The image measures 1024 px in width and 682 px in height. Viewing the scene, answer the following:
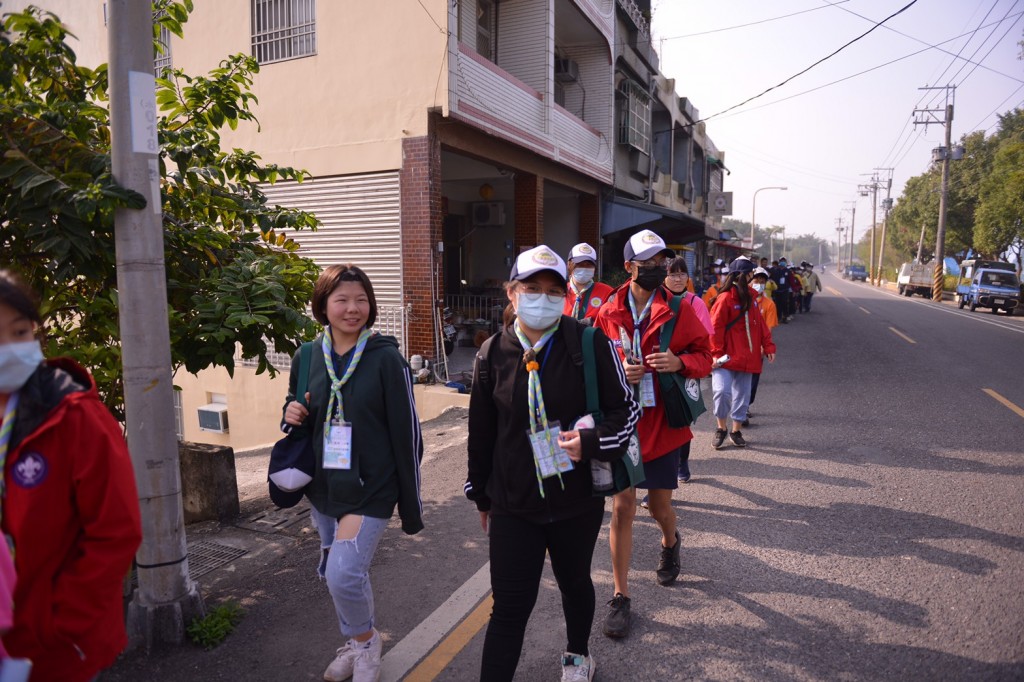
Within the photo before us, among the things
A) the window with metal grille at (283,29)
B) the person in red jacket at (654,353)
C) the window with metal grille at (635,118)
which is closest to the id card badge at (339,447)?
the person in red jacket at (654,353)

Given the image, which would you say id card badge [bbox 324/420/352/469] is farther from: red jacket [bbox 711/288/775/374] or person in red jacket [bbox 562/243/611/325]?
red jacket [bbox 711/288/775/374]

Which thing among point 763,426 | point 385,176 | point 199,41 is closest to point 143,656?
point 763,426

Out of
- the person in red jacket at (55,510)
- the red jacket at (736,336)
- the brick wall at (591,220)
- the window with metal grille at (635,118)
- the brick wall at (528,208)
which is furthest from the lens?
the window with metal grille at (635,118)

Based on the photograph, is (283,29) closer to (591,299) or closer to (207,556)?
(591,299)

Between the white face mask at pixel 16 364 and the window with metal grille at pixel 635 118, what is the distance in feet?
60.2

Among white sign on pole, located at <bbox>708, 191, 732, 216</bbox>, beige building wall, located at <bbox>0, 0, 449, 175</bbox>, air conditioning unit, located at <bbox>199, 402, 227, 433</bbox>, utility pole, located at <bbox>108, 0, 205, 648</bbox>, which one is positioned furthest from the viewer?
white sign on pole, located at <bbox>708, 191, 732, 216</bbox>

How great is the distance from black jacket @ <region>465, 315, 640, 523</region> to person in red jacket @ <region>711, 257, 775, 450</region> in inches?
166

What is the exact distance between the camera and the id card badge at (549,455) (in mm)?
2648

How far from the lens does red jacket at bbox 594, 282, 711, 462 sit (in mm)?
3768

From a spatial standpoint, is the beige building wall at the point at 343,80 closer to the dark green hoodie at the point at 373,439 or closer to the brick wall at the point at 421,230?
the brick wall at the point at 421,230

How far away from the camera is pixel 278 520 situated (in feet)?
17.1

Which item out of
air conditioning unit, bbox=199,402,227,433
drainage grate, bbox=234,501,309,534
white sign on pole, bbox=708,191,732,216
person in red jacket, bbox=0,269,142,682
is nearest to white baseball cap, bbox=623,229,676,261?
person in red jacket, bbox=0,269,142,682

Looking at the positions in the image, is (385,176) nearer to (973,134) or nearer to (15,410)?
(15,410)

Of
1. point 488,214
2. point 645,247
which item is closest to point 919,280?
point 488,214
